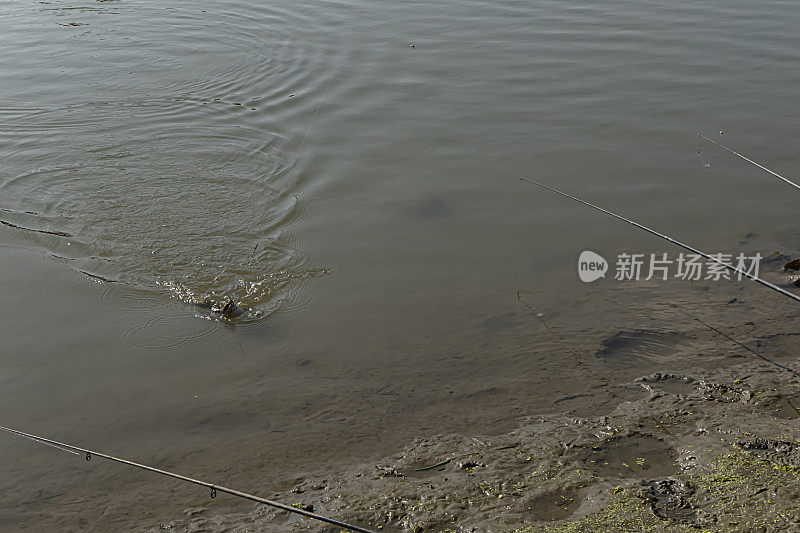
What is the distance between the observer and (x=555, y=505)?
142 inches

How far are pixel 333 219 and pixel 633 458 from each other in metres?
3.83

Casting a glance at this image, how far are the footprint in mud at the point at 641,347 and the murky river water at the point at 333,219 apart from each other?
13 cm

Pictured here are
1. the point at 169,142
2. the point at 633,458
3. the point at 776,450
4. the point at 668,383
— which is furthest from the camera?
the point at 169,142

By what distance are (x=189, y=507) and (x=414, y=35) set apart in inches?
370

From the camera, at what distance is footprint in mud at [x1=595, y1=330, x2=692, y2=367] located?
191 inches

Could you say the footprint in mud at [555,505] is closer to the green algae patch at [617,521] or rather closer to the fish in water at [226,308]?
the green algae patch at [617,521]

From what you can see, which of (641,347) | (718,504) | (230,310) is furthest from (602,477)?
(230,310)

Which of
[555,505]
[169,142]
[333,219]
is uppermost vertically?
[169,142]

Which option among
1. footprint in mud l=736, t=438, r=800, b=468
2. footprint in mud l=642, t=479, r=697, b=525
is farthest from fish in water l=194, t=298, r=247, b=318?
footprint in mud l=736, t=438, r=800, b=468

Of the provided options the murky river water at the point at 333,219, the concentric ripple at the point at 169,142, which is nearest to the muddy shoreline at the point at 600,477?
the murky river water at the point at 333,219

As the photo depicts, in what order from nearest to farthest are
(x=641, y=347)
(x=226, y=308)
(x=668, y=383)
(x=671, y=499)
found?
(x=671, y=499), (x=668, y=383), (x=641, y=347), (x=226, y=308)

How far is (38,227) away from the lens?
265 inches

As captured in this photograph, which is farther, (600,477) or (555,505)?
(600,477)

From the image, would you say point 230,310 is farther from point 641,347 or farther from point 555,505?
point 641,347
